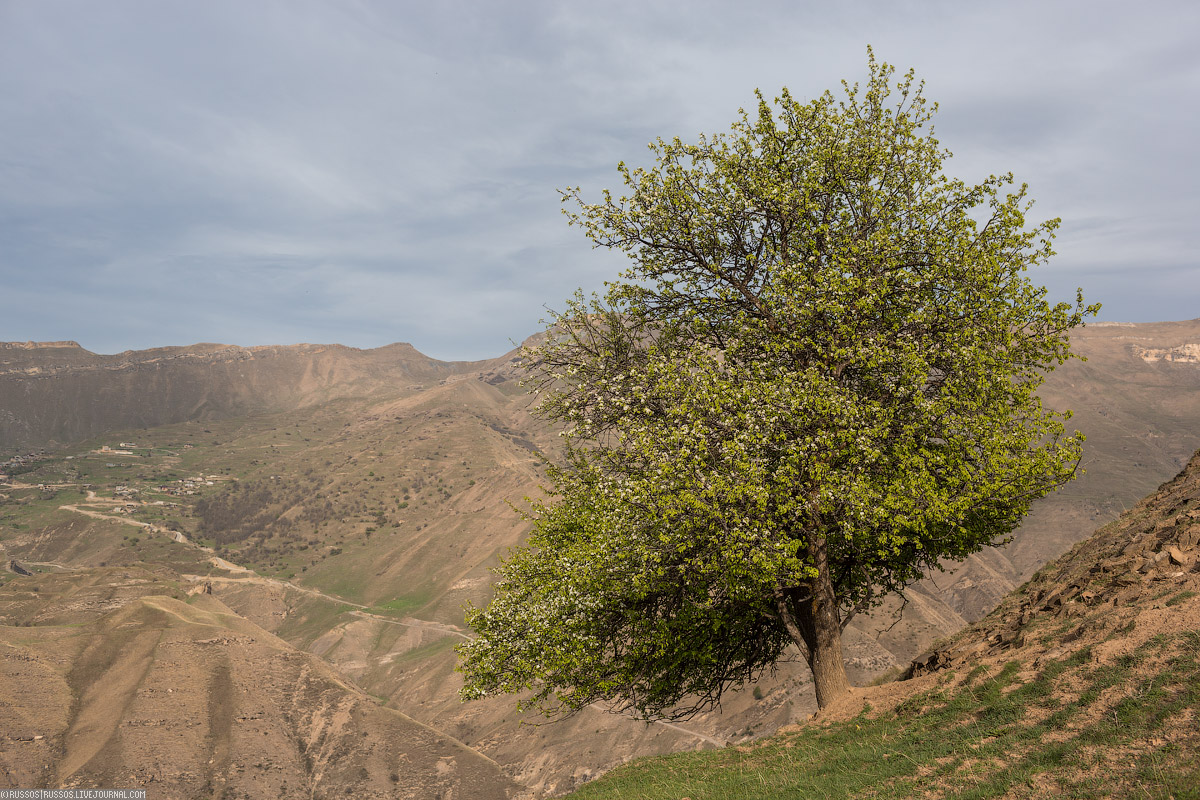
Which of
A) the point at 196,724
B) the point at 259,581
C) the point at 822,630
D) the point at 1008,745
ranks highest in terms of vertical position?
the point at 1008,745

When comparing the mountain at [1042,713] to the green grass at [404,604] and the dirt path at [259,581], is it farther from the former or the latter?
the green grass at [404,604]

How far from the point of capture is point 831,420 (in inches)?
586

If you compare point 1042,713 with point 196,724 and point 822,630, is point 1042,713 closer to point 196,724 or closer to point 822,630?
point 822,630

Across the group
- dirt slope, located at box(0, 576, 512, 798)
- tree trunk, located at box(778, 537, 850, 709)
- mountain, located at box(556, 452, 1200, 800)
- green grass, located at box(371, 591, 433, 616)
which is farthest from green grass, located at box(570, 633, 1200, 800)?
green grass, located at box(371, 591, 433, 616)

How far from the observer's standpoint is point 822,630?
1692 cm

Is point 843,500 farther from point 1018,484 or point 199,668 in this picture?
point 199,668

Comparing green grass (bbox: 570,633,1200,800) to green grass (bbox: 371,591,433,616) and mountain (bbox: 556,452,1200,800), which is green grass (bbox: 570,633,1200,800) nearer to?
mountain (bbox: 556,452,1200,800)

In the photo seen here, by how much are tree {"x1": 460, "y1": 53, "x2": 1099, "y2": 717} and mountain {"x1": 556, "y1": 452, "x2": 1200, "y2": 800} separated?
2107 mm

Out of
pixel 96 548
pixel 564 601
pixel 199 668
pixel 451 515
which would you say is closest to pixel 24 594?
pixel 199 668

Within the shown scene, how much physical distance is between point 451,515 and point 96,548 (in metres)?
90.4

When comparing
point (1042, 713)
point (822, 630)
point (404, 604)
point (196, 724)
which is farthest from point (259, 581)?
point (1042, 713)

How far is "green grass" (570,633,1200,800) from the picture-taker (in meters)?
8.65

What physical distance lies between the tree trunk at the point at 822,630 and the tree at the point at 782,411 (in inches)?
2.4

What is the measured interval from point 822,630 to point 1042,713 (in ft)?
20.9
